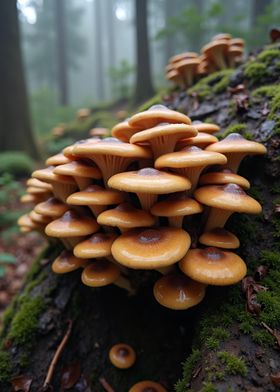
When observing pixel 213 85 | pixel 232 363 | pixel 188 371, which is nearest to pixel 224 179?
pixel 232 363

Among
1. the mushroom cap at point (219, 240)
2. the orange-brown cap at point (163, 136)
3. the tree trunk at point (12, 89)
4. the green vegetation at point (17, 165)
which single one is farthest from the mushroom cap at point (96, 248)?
the tree trunk at point (12, 89)

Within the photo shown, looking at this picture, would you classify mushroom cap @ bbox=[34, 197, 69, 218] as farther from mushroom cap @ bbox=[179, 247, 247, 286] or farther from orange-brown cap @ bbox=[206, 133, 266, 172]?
orange-brown cap @ bbox=[206, 133, 266, 172]

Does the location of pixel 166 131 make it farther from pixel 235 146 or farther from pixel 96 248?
pixel 96 248

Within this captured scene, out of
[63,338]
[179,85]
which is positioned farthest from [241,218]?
[179,85]

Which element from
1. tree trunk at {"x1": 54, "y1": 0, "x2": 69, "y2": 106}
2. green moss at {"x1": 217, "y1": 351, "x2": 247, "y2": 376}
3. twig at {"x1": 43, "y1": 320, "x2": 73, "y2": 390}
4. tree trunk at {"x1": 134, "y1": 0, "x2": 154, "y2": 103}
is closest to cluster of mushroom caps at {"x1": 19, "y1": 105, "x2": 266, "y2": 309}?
green moss at {"x1": 217, "y1": 351, "x2": 247, "y2": 376}

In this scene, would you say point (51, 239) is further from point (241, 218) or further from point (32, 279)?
point (241, 218)

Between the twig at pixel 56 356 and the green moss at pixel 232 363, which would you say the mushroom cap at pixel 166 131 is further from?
the twig at pixel 56 356
